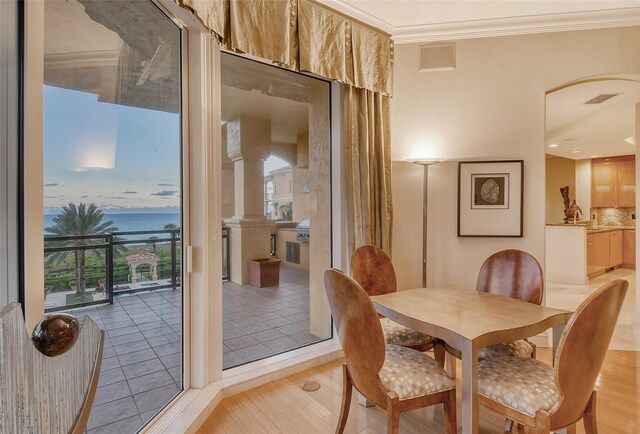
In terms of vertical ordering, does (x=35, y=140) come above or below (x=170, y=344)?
above

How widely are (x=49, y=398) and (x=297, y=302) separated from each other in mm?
2497

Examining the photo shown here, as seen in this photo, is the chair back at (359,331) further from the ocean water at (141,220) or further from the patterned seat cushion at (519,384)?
the ocean water at (141,220)

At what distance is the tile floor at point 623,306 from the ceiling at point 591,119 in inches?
96.5

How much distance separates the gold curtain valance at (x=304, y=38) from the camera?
7.22 feet

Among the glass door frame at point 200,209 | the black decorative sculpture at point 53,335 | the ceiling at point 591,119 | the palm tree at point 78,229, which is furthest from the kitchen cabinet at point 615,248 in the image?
the black decorative sculpture at point 53,335

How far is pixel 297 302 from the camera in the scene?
319 cm

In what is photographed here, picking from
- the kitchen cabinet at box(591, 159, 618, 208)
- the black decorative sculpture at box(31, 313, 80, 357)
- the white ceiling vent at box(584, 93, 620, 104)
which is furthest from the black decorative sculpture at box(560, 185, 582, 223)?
the black decorative sculpture at box(31, 313, 80, 357)

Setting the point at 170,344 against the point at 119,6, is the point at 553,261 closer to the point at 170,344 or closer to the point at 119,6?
the point at 170,344

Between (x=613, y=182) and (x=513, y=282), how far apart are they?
300 inches

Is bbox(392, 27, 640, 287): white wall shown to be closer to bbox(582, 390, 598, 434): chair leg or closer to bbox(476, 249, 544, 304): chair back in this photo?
bbox(476, 249, 544, 304): chair back

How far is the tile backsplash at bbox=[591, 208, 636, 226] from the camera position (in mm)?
7851

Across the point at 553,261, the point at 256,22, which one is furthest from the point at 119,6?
the point at 553,261

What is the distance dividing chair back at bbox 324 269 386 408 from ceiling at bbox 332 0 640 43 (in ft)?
7.70

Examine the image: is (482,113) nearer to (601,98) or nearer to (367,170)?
(367,170)
